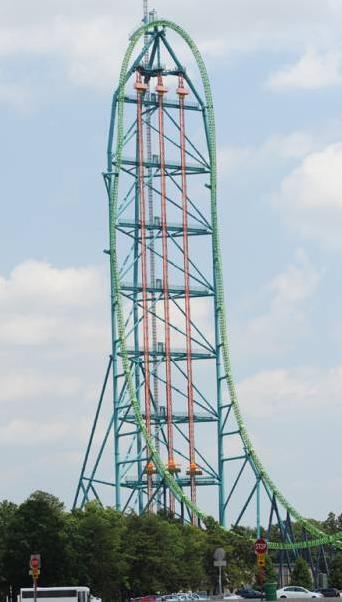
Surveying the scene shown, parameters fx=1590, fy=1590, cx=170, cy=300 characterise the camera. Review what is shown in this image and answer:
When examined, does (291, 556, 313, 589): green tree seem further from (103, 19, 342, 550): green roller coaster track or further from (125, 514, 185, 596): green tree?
(125, 514, 185, 596): green tree

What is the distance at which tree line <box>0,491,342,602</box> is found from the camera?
84.8 m

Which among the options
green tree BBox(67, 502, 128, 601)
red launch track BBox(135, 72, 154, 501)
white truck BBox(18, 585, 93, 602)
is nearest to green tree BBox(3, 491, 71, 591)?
green tree BBox(67, 502, 128, 601)

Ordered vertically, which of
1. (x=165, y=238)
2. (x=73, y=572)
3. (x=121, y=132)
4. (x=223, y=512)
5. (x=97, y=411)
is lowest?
(x=73, y=572)

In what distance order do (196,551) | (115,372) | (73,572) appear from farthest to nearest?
(115,372) < (196,551) < (73,572)

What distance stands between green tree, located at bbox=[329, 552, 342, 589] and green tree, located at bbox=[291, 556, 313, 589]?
380cm

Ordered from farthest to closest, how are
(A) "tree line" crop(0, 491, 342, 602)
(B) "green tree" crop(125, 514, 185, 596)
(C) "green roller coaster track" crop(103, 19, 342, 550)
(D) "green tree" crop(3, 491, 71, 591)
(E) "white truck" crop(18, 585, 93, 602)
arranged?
(C) "green roller coaster track" crop(103, 19, 342, 550)
(B) "green tree" crop(125, 514, 185, 596)
(A) "tree line" crop(0, 491, 342, 602)
(D) "green tree" crop(3, 491, 71, 591)
(E) "white truck" crop(18, 585, 93, 602)

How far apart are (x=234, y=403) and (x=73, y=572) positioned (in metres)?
30.5

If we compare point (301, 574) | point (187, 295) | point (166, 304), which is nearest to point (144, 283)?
point (166, 304)

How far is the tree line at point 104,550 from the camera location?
278 ft

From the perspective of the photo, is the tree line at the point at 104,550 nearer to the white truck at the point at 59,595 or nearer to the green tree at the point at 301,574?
the green tree at the point at 301,574

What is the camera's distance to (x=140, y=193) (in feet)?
366

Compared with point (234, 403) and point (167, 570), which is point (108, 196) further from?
point (167, 570)

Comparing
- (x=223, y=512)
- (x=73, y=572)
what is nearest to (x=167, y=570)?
(x=73, y=572)

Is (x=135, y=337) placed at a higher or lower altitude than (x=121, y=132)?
lower
